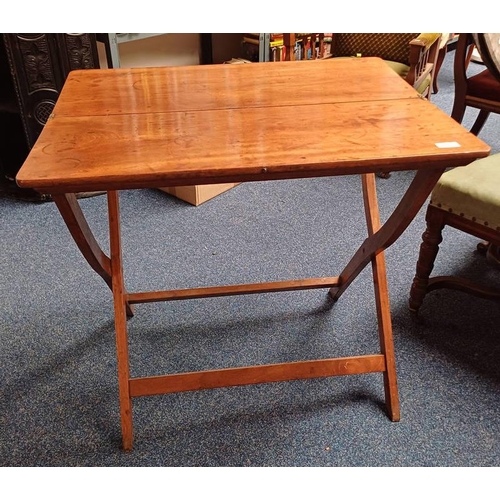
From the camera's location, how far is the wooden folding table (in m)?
0.89

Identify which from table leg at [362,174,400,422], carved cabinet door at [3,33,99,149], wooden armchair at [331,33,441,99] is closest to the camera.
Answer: table leg at [362,174,400,422]

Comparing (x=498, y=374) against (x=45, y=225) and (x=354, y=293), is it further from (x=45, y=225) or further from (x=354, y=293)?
(x=45, y=225)

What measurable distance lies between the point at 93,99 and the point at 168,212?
3.58 ft

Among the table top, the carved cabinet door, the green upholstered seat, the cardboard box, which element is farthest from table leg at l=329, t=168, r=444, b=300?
the carved cabinet door

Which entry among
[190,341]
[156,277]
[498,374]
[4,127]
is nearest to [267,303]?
[190,341]

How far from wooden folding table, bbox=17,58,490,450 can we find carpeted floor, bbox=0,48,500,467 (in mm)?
128

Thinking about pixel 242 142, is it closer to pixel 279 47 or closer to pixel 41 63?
pixel 41 63

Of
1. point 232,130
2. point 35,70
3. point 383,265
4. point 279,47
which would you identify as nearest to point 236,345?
point 383,265

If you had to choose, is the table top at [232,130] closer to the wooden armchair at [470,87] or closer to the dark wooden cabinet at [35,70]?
the dark wooden cabinet at [35,70]

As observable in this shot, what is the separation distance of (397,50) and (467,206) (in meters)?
1.53

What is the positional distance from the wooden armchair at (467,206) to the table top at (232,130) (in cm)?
37

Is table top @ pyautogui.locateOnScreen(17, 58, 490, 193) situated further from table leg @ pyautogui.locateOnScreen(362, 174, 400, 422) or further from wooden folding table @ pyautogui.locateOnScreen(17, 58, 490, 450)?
table leg @ pyautogui.locateOnScreen(362, 174, 400, 422)

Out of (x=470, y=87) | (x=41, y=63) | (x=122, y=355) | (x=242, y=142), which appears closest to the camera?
(x=242, y=142)

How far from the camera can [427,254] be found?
60.5 inches
